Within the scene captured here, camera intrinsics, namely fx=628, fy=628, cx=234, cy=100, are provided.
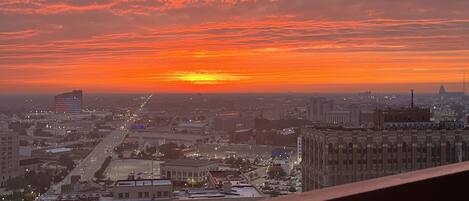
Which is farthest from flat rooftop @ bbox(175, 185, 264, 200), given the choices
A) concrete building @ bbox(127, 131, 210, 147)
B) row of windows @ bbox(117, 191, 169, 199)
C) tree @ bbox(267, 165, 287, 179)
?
concrete building @ bbox(127, 131, 210, 147)

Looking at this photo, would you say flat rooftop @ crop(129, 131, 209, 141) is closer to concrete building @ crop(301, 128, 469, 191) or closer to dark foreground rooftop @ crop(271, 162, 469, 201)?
concrete building @ crop(301, 128, 469, 191)

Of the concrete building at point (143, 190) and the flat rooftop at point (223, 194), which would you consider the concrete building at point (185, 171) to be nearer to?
the concrete building at point (143, 190)

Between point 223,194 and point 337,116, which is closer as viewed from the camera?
point 223,194

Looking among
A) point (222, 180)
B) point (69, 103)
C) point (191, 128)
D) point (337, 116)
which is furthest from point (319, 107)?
point (222, 180)

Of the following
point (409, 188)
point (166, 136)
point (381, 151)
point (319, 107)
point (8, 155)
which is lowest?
point (166, 136)

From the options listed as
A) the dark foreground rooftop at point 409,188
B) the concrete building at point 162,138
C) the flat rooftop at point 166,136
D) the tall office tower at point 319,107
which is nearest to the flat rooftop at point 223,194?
the dark foreground rooftop at point 409,188

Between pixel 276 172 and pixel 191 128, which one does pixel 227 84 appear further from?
pixel 191 128

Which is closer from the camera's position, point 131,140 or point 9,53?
point 9,53

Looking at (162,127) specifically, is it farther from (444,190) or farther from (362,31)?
(444,190)

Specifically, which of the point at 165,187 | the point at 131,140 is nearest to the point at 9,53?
the point at 165,187
